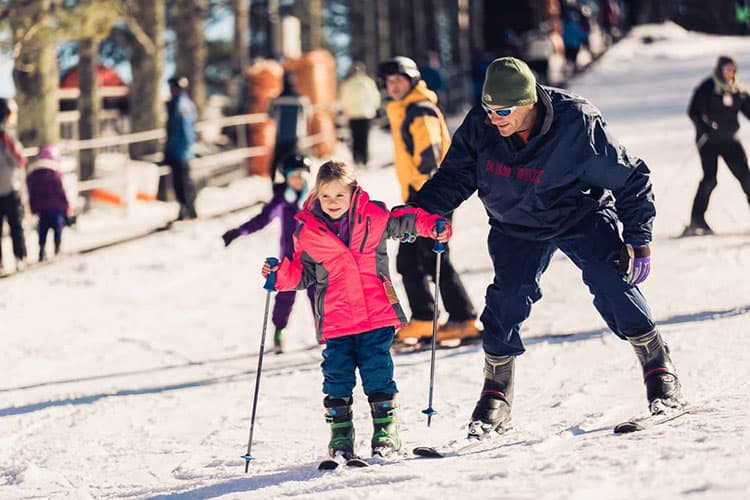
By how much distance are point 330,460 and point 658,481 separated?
1583 mm

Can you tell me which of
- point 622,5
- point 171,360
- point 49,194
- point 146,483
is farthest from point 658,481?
point 622,5

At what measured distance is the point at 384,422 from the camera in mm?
5531

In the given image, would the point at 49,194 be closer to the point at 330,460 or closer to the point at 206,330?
the point at 206,330

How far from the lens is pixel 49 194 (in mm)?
11953

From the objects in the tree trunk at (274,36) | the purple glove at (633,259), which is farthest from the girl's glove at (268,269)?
the tree trunk at (274,36)

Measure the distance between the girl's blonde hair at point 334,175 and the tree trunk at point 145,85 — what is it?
14227mm

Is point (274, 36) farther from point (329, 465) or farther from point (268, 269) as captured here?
point (329, 465)

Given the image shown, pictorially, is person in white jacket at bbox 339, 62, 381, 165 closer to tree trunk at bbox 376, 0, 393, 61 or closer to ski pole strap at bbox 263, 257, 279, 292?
tree trunk at bbox 376, 0, 393, 61

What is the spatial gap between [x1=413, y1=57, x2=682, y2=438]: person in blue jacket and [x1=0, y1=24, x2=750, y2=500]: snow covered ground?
38 cm

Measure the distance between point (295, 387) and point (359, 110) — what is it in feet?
41.2

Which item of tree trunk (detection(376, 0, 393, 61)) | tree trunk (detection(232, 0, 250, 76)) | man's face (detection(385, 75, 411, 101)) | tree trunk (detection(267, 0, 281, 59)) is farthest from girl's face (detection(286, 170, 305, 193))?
tree trunk (detection(376, 0, 393, 61))

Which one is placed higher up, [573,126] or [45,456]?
[573,126]

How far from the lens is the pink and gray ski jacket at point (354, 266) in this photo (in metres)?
5.49

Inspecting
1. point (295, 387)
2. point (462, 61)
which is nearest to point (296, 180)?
point (295, 387)
